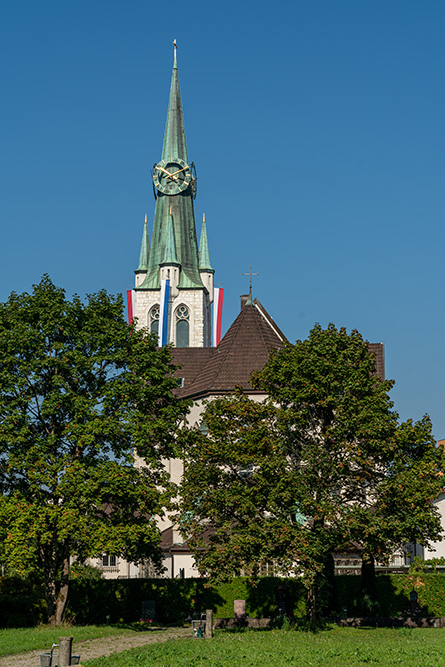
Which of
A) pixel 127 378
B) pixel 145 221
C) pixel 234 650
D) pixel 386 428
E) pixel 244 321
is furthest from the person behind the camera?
pixel 145 221

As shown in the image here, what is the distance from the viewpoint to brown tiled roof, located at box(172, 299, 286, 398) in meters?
49.4

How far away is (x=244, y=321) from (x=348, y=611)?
20.6m

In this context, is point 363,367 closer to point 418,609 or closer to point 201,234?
point 418,609

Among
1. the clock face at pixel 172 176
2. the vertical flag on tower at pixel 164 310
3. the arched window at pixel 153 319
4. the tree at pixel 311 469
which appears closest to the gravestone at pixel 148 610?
the tree at pixel 311 469

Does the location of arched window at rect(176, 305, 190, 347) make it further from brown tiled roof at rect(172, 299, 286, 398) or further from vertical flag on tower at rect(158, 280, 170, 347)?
brown tiled roof at rect(172, 299, 286, 398)

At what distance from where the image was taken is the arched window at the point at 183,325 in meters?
127

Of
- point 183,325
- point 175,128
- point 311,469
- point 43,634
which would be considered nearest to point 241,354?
point 311,469

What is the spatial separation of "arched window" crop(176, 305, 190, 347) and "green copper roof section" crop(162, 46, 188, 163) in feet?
95.2

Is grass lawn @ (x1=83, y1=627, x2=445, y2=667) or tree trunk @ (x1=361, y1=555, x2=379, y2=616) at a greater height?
tree trunk @ (x1=361, y1=555, x2=379, y2=616)

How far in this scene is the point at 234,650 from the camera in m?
22.4

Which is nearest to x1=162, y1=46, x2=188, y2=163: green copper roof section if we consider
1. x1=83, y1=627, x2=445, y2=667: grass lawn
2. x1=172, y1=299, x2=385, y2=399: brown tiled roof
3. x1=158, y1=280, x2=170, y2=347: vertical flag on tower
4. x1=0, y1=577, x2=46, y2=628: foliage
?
x1=158, y1=280, x2=170, y2=347: vertical flag on tower

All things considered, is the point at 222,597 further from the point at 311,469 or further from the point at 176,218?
the point at 176,218

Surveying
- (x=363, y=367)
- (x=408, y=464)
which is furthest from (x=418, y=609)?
(x=363, y=367)

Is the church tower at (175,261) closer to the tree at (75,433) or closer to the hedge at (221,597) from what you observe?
the hedge at (221,597)
